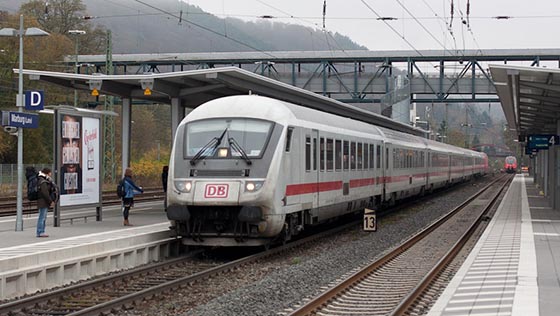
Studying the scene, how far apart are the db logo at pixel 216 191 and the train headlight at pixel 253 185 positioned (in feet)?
1.27

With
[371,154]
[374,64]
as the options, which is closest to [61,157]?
[371,154]

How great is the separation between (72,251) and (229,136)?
3969 mm

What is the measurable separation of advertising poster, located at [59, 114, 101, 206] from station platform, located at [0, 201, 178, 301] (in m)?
0.73

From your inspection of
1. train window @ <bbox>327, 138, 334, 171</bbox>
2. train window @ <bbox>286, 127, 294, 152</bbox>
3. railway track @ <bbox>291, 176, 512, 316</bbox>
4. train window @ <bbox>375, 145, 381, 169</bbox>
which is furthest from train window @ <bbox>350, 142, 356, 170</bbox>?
train window @ <bbox>286, 127, 294, 152</bbox>

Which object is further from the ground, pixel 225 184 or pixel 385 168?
pixel 385 168

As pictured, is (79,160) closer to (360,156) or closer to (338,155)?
(338,155)

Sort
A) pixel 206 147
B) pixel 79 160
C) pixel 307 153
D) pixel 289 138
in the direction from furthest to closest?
1. pixel 79 160
2. pixel 307 153
3. pixel 289 138
4. pixel 206 147

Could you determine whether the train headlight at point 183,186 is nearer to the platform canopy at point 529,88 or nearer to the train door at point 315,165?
the train door at point 315,165

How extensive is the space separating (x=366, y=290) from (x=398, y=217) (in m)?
15.6

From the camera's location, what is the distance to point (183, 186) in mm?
15383

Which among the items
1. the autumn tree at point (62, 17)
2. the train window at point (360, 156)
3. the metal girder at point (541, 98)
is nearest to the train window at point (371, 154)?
the train window at point (360, 156)

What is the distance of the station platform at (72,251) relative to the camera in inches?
472

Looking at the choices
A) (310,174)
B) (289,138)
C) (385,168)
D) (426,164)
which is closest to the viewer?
(289,138)

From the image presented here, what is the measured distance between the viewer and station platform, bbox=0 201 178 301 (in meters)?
12.0
